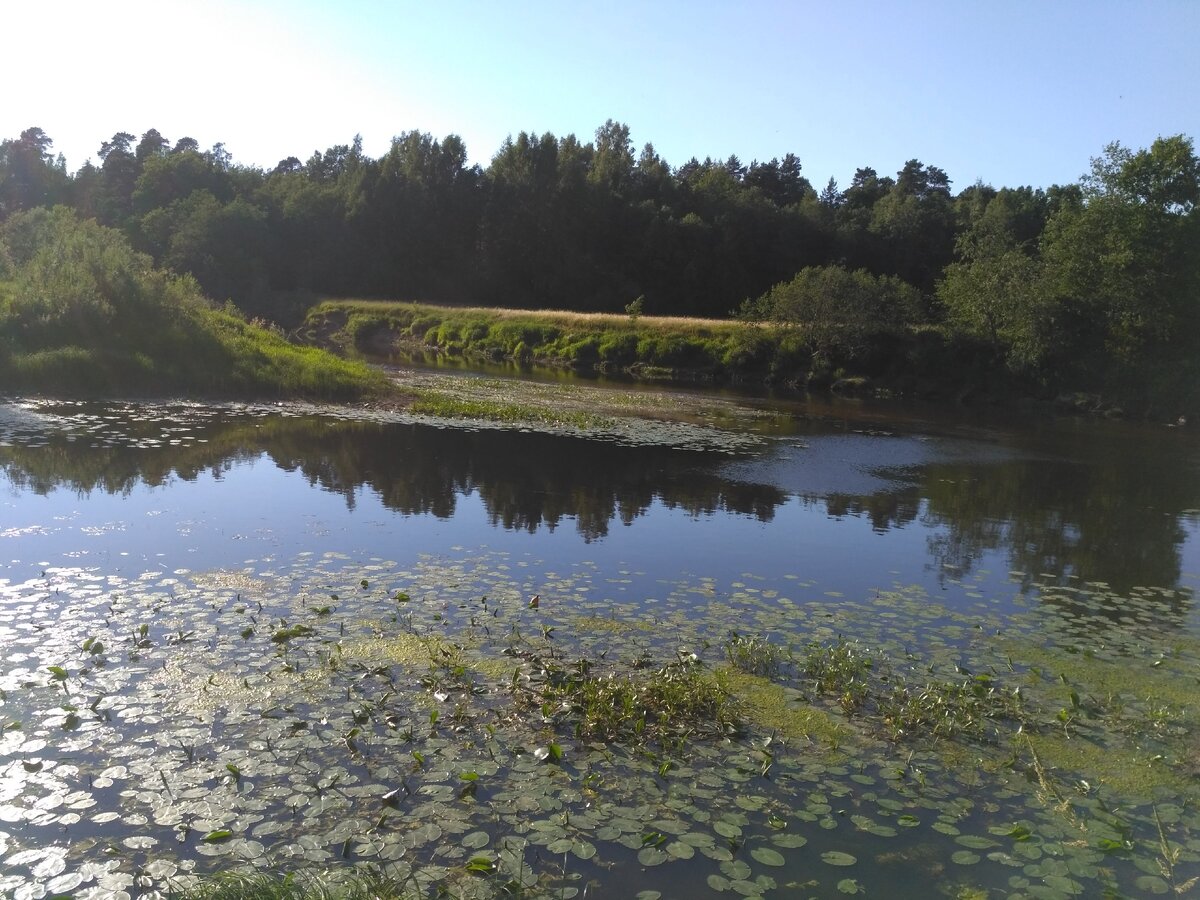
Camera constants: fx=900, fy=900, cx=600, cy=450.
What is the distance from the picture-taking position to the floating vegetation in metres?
5.91

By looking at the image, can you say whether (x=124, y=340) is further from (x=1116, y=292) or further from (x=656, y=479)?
(x=1116, y=292)

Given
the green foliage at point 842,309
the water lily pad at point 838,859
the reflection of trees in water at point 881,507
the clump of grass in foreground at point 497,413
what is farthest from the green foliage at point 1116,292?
the water lily pad at point 838,859

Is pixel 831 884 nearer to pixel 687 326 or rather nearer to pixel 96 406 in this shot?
pixel 96 406

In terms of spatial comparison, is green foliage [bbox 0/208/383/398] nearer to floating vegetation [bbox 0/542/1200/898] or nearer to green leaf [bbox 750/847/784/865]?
floating vegetation [bbox 0/542/1200/898]

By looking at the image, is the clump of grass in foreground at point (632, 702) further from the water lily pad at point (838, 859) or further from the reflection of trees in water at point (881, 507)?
the reflection of trees in water at point (881, 507)

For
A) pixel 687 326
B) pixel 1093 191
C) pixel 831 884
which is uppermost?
pixel 1093 191

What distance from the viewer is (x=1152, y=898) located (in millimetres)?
5848

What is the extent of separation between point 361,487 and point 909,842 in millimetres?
13566

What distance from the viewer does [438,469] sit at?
20.5 metres

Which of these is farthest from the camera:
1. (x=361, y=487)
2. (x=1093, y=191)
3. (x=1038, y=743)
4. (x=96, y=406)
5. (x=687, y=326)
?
(x=687, y=326)

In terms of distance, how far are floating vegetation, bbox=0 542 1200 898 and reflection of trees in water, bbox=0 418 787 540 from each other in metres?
5.83

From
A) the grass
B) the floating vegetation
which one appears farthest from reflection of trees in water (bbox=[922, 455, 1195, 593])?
the grass

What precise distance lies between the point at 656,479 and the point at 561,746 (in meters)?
13.9

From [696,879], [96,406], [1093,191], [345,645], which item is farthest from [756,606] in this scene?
[1093,191]
